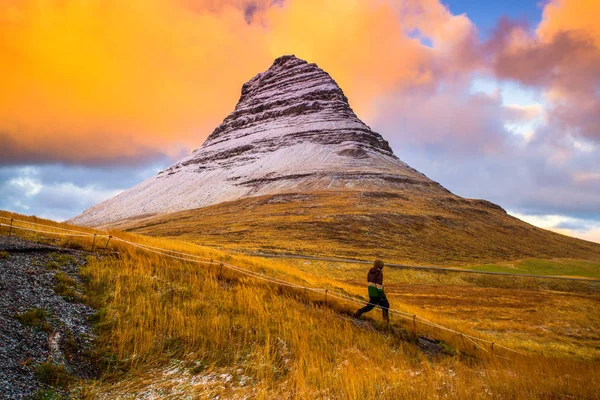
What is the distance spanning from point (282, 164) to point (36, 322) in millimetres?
130434

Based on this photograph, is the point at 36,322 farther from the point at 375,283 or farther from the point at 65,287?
the point at 375,283

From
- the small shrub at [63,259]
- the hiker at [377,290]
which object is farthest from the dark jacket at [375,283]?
the small shrub at [63,259]

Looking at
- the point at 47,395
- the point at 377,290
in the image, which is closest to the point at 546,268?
the point at 377,290

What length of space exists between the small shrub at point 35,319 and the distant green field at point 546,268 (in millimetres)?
46118

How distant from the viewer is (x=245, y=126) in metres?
194

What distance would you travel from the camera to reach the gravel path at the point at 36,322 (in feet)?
20.0

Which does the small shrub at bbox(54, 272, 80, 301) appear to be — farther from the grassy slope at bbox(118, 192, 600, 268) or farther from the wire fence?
the grassy slope at bbox(118, 192, 600, 268)

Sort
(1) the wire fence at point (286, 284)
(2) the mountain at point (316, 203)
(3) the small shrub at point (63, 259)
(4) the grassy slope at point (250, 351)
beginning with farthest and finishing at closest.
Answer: (2) the mountain at point (316, 203), (1) the wire fence at point (286, 284), (3) the small shrub at point (63, 259), (4) the grassy slope at point (250, 351)

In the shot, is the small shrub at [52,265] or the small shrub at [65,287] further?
the small shrub at [52,265]

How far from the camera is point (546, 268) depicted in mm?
48188

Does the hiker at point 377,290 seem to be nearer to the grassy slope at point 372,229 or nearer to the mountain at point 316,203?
the grassy slope at point 372,229

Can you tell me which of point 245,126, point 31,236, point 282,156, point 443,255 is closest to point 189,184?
point 282,156

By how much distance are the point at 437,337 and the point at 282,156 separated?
137 meters

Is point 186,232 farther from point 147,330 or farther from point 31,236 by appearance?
point 147,330
